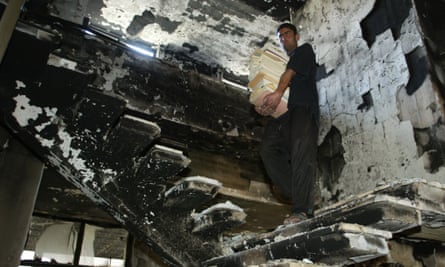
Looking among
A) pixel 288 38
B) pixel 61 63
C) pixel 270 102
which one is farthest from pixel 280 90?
pixel 61 63

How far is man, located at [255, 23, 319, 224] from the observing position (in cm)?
258

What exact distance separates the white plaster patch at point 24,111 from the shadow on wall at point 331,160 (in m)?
2.14

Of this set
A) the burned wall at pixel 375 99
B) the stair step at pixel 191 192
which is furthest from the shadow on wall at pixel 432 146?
the stair step at pixel 191 192

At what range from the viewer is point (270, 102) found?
9.19ft

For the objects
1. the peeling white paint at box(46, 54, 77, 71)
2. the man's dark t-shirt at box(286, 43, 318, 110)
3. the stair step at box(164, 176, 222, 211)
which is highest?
the man's dark t-shirt at box(286, 43, 318, 110)

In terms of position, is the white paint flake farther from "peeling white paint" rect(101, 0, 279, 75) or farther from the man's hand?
"peeling white paint" rect(101, 0, 279, 75)

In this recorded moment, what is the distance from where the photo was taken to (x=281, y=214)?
161 inches

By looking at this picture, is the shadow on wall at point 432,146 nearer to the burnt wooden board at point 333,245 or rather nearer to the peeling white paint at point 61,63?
the burnt wooden board at point 333,245

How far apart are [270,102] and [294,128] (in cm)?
25

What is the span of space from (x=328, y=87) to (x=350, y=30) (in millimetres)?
501

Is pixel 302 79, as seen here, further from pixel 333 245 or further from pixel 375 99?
pixel 333 245

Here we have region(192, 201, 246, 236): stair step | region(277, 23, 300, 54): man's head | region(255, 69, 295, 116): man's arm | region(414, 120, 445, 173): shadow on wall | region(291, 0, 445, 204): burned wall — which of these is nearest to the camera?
region(192, 201, 246, 236): stair step

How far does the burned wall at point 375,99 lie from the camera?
2537mm

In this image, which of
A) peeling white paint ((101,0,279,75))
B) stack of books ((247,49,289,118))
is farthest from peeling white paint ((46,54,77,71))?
peeling white paint ((101,0,279,75))
